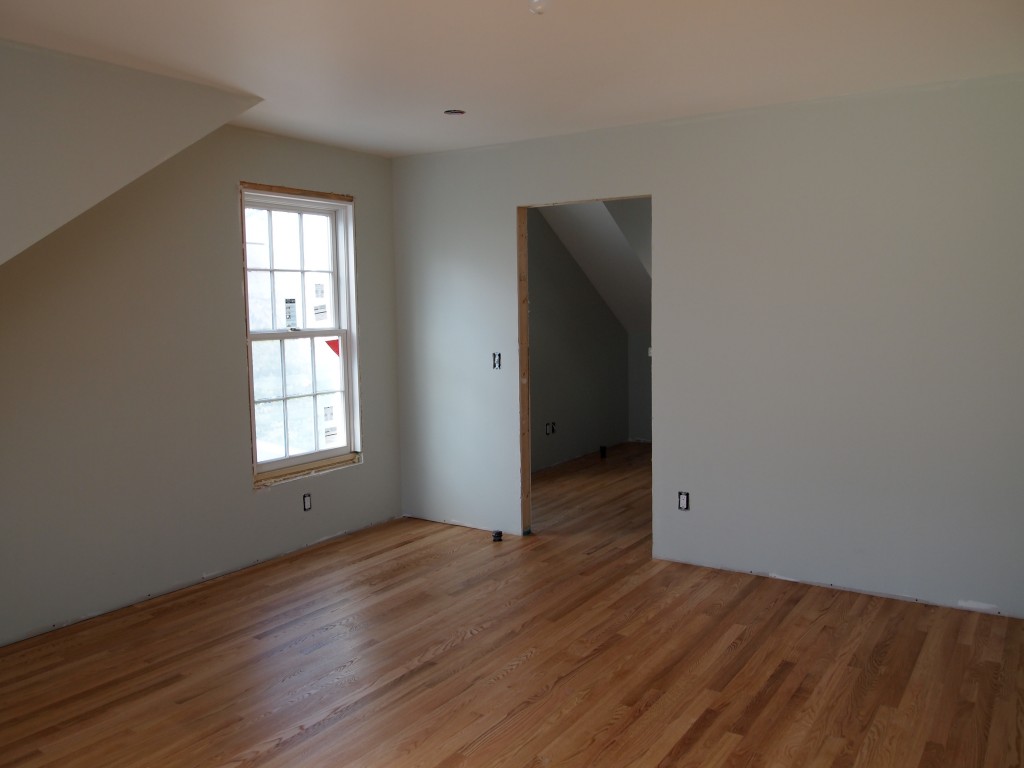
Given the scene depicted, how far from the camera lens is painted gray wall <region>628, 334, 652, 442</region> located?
852 centimetres

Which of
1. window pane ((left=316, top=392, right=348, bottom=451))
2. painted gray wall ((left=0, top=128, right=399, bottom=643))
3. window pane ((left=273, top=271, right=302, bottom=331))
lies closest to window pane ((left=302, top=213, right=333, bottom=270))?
window pane ((left=273, top=271, right=302, bottom=331))

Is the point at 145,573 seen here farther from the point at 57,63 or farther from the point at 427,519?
the point at 57,63

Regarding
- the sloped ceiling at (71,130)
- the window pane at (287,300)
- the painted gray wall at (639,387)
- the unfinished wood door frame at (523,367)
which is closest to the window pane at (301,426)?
the window pane at (287,300)

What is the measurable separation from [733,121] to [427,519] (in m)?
3.29

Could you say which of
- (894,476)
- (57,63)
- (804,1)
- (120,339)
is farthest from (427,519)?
(804,1)

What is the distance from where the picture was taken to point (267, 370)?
4.88 m

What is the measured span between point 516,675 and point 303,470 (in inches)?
90.1

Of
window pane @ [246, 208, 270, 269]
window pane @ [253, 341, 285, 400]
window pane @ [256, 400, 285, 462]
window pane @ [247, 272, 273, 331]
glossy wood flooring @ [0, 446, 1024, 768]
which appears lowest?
glossy wood flooring @ [0, 446, 1024, 768]

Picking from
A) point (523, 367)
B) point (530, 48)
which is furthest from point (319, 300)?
point (530, 48)

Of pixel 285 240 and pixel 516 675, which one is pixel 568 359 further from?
pixel 516 675

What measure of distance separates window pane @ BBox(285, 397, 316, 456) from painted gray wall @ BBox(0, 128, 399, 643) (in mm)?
226

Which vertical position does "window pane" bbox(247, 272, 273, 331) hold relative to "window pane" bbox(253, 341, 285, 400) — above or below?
above

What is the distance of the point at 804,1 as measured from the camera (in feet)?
8.83

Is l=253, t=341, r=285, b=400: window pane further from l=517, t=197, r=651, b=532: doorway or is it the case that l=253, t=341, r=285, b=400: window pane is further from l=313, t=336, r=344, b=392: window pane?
l=517, t=197, r=651, b=532: doorway
